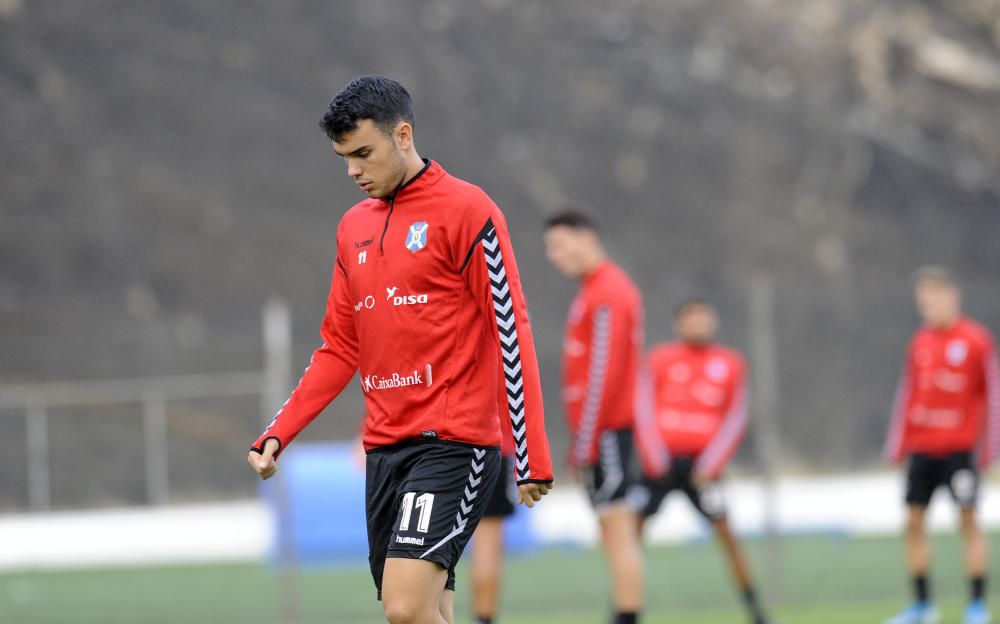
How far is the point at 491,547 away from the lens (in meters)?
7.34

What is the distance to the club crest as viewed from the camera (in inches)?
186

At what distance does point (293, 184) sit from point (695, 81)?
8.61 metres

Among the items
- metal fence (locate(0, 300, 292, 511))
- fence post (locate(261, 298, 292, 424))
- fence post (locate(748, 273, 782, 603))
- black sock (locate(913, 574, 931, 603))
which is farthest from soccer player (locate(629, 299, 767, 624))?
metal fence (locate(0, 300, 292, 511))

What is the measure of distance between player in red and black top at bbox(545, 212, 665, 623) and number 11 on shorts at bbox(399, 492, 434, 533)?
2912mm

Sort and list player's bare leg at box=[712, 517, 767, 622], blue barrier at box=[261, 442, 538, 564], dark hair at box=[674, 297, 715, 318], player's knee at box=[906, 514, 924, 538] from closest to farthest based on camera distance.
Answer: player's bare leg at box=[712, 517, 767, 622] < player's knee at box=[906, 514, 924, 538] < dark hair at box=[674, 297, 715, 318] < blue barrier at box=[261, 442, 538, 564]

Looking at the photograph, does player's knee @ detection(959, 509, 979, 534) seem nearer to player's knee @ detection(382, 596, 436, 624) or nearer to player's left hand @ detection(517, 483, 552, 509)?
player's left hand @ detection(517, 483, 552, 509)

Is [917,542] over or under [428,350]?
under

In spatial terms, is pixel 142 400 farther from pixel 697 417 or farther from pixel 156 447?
pixel 697 417

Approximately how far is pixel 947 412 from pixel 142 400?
13.4 m

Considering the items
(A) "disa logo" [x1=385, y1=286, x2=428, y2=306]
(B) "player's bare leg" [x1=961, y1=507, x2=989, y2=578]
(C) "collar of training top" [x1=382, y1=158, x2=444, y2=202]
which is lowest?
(B) "player's bare leg" [x1=961, y1=507, x2=989, y2=578]

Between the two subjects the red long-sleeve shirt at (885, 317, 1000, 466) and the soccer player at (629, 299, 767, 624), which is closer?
the soccer player at (629, 299, 767, 624)

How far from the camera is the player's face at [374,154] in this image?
4.65 meters

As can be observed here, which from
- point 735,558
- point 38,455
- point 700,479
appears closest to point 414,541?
point 735,558

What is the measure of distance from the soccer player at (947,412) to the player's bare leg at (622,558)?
2.78m
